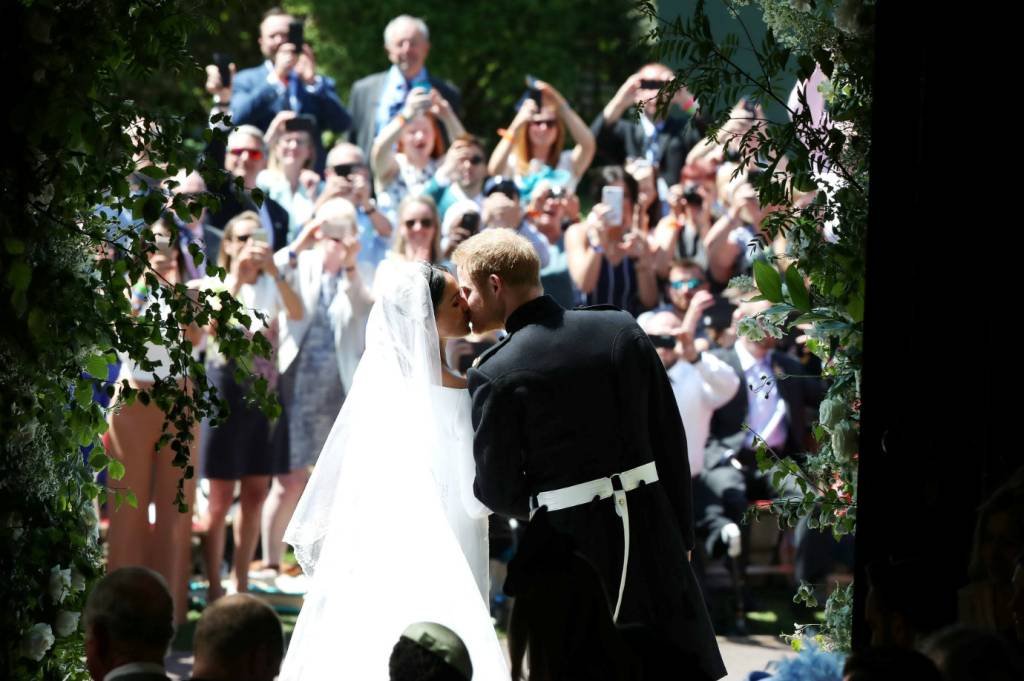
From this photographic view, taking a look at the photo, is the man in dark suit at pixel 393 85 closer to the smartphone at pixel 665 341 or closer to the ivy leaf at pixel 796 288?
the smartphone at pixel 665 341

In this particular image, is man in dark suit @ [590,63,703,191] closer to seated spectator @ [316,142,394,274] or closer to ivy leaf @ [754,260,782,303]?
seated spectator @ [316,142,394,274]

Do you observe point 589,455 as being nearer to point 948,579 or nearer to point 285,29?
point 948,579

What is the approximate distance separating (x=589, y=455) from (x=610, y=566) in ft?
1.01

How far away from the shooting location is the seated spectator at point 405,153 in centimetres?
891

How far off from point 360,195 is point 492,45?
11952mm

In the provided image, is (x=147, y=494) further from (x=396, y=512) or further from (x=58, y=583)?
(x=58, y=583)

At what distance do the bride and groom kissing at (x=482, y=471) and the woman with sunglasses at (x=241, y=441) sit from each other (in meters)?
2.94

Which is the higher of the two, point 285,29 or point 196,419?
point 285,29

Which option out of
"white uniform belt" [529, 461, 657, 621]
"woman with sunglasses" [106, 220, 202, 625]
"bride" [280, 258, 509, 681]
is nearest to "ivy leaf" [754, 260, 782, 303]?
"white uniform belt" [529, 461, 657, 621]

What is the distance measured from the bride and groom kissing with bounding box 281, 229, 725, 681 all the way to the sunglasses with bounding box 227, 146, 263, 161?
437cm

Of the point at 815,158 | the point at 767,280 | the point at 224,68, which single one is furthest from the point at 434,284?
the point at 224,68

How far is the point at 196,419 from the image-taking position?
3654 mm

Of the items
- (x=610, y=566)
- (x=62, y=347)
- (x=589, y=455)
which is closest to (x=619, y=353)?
(x=589, y=455)

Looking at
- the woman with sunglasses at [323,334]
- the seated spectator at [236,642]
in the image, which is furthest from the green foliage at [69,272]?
the woman with sunglasses at [323,334]
